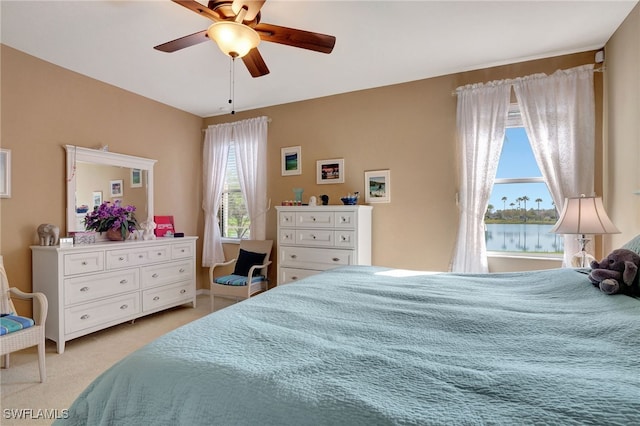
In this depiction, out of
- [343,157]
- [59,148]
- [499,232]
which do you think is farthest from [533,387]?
[59,148]

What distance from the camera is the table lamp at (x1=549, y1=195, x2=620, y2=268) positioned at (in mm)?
2289

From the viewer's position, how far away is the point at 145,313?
12.0ft

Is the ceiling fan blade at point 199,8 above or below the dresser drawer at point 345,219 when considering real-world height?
above

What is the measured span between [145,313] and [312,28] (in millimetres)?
3512

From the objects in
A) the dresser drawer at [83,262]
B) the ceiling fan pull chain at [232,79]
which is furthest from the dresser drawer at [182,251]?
the ceiling fan pull chain at [232,79]

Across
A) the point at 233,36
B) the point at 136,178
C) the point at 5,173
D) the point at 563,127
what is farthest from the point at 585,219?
the point at 5,173

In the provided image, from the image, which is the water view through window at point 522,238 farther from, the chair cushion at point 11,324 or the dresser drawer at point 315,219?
the chair cushion at point 11,324

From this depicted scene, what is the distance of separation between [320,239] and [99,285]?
7.70ft

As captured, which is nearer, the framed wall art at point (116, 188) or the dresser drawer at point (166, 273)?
the dresser drawer at point (166, 273)

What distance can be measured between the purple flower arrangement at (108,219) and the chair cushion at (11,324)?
1314mm

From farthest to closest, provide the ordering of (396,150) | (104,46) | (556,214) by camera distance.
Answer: (396,150)
(556,214)
(104,46)

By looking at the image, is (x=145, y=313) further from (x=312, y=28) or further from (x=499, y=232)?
(x=499, y=232)

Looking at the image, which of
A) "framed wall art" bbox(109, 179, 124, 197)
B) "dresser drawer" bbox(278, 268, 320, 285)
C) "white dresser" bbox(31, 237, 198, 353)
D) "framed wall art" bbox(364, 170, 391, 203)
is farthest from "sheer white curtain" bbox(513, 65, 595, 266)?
"framed wall art" bbox(109, 179, 124, 197)

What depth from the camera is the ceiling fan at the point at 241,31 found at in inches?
73.1
